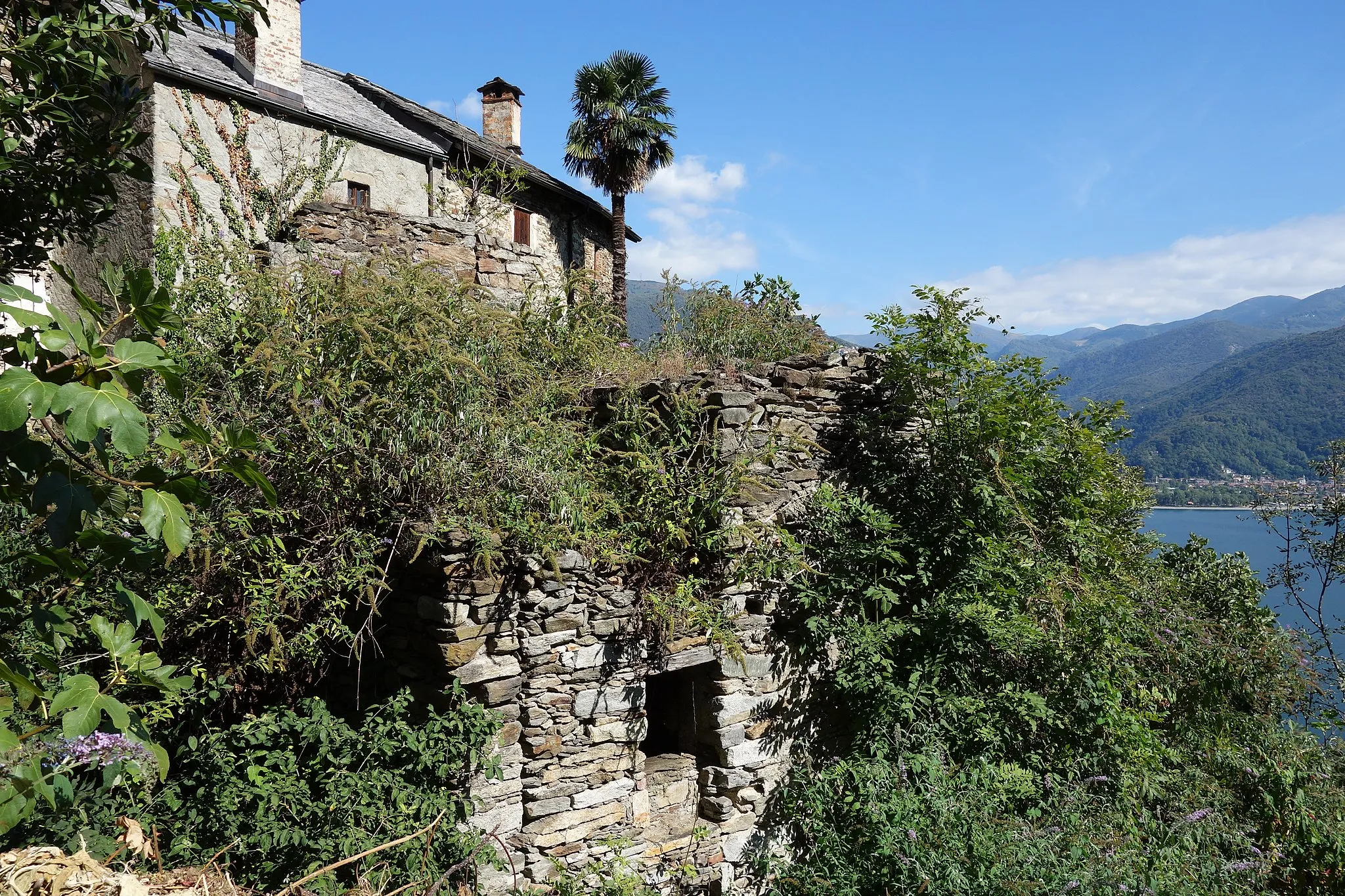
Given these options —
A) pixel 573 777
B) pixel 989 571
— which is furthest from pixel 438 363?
pixel 989 571

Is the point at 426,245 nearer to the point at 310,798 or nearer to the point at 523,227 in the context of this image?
the point at 310,798

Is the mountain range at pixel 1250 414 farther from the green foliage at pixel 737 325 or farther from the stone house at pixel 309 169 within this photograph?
the stone house at pixel 309 169

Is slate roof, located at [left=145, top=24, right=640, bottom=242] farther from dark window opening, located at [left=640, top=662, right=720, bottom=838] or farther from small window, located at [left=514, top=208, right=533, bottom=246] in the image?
dark window opening, located at [left=640, top=662, right=720, bottom=838]

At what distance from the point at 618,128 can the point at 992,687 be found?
16.1m

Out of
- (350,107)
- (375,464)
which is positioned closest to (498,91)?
(350,107)

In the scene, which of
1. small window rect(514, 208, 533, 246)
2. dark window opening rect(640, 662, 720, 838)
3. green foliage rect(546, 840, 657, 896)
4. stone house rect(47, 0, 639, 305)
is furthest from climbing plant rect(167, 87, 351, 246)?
small window rect(514, 208, 533, 246)

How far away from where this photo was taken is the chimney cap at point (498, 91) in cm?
1855

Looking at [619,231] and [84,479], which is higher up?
[619,231]

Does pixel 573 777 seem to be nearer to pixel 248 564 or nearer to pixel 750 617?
pixel 750 617

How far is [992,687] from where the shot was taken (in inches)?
277

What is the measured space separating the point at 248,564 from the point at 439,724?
1.66 metres

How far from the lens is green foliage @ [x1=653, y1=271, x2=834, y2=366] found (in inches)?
367

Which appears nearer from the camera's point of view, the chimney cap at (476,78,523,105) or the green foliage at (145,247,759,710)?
the green foliage at (145,247,759,710)

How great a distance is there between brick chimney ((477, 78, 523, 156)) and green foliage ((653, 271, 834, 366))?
34.8 feet
